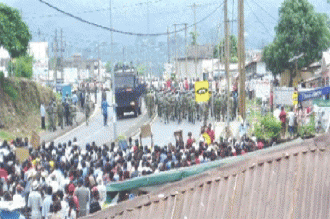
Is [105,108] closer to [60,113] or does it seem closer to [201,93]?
[60,113]

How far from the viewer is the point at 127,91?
125 ft

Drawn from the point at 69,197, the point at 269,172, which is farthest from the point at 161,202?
the point at 69,197

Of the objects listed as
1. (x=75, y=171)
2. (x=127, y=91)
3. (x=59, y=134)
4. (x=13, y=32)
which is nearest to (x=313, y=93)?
(x=75, y=171)

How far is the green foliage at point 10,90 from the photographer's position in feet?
116

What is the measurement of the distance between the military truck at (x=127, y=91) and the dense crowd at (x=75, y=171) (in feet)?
56.2

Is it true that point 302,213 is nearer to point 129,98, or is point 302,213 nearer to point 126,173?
point 126,173

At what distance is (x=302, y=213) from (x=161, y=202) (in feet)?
3.72

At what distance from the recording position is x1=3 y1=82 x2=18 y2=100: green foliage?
35.4 m

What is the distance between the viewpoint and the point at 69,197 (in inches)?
551

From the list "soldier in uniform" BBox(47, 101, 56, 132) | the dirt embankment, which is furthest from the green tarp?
"soldier in uniform" BBox(47, 101, 56, 132)

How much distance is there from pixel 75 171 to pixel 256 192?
35.1 feet

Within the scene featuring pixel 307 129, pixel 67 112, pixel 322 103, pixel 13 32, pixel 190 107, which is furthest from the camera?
pixel 13 32

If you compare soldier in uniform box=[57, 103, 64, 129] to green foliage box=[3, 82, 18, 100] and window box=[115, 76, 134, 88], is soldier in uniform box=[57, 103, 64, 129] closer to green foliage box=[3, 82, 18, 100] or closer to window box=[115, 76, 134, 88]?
green foliage box=[3, 82, 18, 100]

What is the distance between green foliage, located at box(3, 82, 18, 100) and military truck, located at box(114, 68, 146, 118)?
5.35 meters
